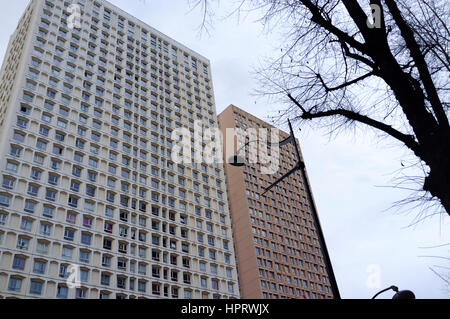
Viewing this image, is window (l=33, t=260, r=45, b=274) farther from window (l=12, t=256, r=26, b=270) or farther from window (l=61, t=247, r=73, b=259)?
window (l=61, t=247, r=73, b=259)

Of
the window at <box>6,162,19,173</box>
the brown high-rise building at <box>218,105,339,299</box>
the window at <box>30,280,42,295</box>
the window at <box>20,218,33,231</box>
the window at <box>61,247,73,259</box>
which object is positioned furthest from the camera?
the brown high-rise building at <box>218,105,339,299</box>

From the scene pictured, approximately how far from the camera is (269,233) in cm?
6638

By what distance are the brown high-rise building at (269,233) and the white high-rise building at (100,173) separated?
993 centimetres

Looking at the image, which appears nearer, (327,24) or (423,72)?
(423,72)

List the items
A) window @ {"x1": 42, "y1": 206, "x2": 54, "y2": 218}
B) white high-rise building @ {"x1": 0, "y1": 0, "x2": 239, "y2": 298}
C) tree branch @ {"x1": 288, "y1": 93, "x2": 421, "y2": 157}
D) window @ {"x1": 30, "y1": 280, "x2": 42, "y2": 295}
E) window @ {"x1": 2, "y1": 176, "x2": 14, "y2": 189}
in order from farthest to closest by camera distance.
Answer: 1. window @ {"x1": 42, "y1": 206, "x2": 54, "y2": 218}
2. window @ {"x1": 2, "y1": 176, "x2": 14, "y2": 189}
3. white high-rise building @ {"x1": 0, "y1": 0, "x2": 239, "y2": 298}
4. window @ {"x1": 30, "y1": 280, "x2": 42, "y2": 295}
5. tree branch @ {"x1": 288, "y1": 93, "x2": 421, "y2": 157}

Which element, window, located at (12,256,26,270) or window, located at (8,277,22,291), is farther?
window, located at (12,256,26,270)

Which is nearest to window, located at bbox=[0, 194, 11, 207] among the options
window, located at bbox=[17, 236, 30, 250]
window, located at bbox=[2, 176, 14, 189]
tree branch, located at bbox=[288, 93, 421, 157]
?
window, located at bbox=[2, 176, 14, 189]

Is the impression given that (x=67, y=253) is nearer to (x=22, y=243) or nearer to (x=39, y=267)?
(x=39, y=267)

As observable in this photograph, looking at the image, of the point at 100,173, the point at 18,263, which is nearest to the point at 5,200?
the point at 18,263

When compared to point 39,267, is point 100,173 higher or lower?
higher

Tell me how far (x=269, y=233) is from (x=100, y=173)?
111 ft

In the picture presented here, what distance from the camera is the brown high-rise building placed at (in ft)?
199

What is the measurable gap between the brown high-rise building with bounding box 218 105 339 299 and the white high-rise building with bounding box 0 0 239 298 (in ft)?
32.6
